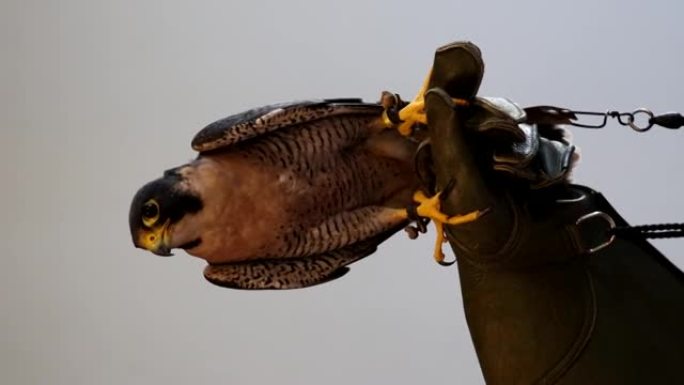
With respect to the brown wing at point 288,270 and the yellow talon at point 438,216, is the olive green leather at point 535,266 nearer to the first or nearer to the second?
the yellow talon at point 438,216

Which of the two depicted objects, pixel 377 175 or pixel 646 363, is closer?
pixel 646 363

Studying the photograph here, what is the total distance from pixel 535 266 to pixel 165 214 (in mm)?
343

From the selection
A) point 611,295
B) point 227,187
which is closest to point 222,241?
point 227,187

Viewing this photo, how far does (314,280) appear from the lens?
0.78 meters

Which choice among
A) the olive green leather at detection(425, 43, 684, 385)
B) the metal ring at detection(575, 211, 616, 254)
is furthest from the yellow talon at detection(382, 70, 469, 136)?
the metal ring at detection(575, 211, 616, 254)

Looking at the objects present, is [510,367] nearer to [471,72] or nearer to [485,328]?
[485,328]

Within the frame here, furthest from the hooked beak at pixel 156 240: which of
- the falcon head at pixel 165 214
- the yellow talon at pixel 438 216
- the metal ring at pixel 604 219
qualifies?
the metal ring at pixel 604 219

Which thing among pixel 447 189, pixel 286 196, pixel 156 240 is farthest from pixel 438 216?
pixel 156 240

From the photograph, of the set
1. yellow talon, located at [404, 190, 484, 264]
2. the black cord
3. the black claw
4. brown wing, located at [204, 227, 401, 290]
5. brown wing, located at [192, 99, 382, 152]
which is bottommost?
brown wing, located at [204, 227, 401, 290]

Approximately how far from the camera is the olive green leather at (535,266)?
695 millimetres

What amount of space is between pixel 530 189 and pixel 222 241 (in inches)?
11.5

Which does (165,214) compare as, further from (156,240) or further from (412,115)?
(412,115)

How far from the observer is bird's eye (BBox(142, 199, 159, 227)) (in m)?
0.74

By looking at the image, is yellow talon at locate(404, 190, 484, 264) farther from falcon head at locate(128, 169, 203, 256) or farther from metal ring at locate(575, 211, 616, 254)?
falcon head at locate(128, 169, 203, 256)
